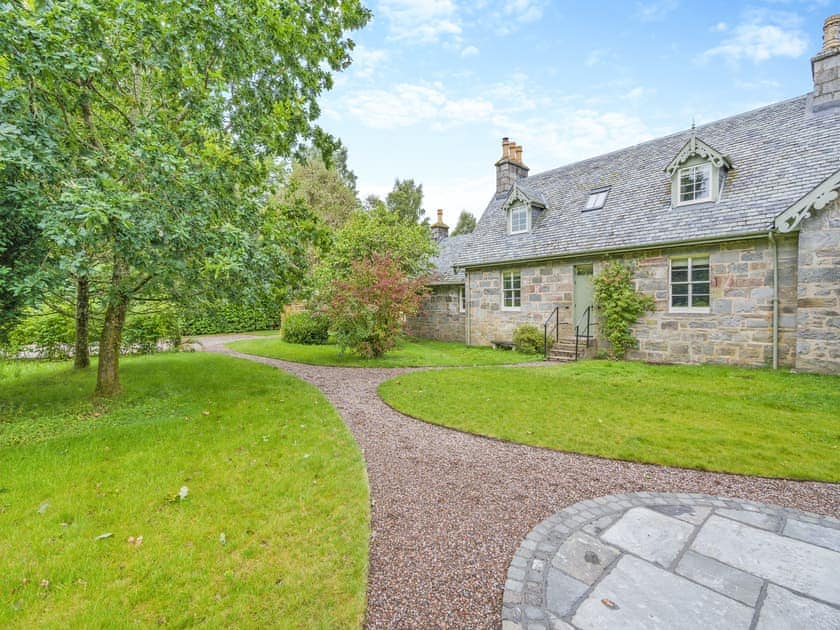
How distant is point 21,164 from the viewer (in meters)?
4.17

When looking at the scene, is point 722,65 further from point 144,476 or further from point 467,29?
point 144,476

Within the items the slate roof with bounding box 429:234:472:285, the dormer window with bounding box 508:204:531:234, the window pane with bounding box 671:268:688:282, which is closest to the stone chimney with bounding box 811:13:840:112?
the window pane with bounding box 671:268:688:282

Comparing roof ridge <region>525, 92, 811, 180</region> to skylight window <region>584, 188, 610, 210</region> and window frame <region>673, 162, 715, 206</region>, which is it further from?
window frame <region>673, 162, 715, 206</region>

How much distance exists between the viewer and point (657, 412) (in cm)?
630

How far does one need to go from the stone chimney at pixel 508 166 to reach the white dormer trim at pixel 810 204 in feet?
37.1

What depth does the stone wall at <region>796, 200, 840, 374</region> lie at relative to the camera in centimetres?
850

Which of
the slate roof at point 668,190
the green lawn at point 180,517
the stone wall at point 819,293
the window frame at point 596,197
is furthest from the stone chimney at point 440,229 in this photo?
the green lawn at point 180,517

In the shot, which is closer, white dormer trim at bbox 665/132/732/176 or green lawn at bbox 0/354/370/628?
green lawn at bbox 0/354/370/628

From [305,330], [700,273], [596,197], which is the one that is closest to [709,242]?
[700,273]

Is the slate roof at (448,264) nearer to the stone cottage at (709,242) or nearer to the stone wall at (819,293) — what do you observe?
the stone cottage at (709,242)

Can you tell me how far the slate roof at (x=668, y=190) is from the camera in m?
9.85

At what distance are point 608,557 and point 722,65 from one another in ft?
47.7

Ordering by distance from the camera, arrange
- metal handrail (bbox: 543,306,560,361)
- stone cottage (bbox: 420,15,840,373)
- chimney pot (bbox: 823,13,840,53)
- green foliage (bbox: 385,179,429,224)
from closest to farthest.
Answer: stone cottage (bbox: 420,15,840,373) < chimney pot (bbox: 823,13,840,53) < metal handrail (bbox: 543,306,560,361) < green foliage (bbox: 385,179,429,224)

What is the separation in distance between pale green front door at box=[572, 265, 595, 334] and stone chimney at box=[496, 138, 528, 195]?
24.4 ft
